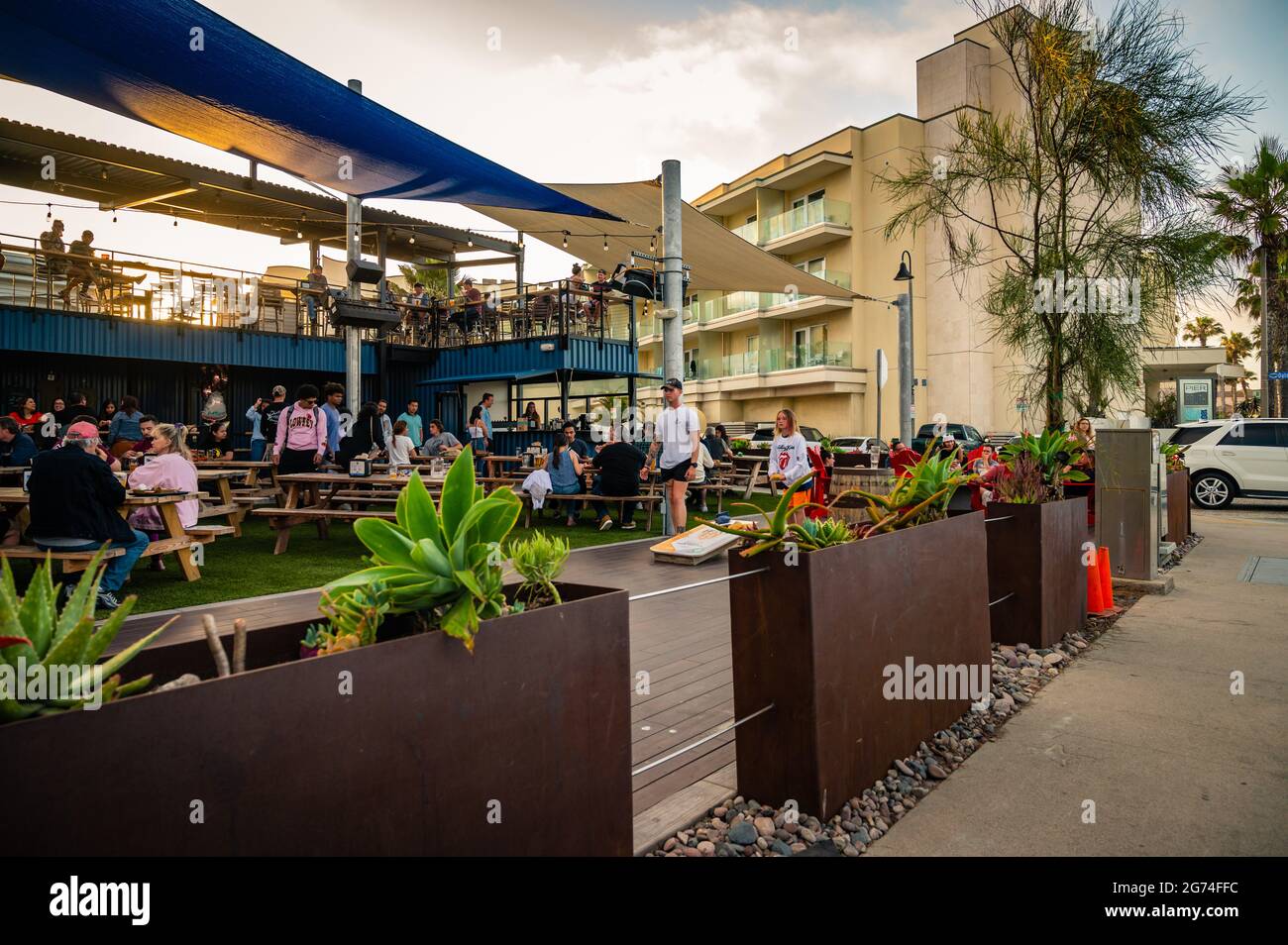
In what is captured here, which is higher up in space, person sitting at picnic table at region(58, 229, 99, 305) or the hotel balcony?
the hotel balcony

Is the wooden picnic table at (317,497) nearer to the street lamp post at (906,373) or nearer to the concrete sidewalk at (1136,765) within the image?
the concrete sidewalk at (1136,765)

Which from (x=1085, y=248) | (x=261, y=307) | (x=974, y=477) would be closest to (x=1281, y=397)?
(x=1085, y=248)

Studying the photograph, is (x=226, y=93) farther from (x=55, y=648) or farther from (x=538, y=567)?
(x=55, y=648)

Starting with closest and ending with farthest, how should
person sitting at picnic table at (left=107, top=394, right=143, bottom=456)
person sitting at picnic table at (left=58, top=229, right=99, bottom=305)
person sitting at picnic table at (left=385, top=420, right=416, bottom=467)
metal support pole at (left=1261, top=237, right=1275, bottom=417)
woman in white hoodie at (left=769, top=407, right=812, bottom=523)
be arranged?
1. woman in white hoodie at (left=769, top=407, right=812, bottom=523)
2. person sitting at picnic table at (left=107, top=394, right=143, bottom=456)
3. person sitting at picnic table at (left=385, top=420, right=416, bottom=467)
4. person sitting at picnic table at (left=58, top=229, right=99, bottom=305)
5. metal support pole at (left=1261, top=237, right=1275, bottom=417)

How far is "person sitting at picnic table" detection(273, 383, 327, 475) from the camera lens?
30.9 feet

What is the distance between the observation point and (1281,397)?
25875 millimetres

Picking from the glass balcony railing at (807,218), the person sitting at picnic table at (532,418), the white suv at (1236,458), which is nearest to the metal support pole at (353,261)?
the person sitting at picnic table at (532,418)

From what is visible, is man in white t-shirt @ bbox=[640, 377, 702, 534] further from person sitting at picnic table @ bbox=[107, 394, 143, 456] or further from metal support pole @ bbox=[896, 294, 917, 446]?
person sitting at picnic table @ bbox=[107, 394, 143, 456]

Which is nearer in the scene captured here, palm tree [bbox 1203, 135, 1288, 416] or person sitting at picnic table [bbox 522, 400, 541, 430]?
person sitting at picnic table [bbox 522, 400, 541, 430]

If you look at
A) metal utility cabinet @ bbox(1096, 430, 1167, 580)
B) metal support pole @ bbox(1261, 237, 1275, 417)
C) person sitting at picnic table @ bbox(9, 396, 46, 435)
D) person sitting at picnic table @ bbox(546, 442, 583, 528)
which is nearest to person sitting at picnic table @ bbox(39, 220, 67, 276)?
person sitting at picnic table @ bbox(9, 396, 46, 435)

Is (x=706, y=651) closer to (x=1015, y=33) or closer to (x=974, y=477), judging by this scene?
(x=974, y=477)

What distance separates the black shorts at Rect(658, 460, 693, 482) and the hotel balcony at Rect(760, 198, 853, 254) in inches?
978

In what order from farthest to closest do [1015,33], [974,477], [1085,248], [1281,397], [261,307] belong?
[1281,397] < [261,307] < [1085,248] < [1015,33] < [974,477]

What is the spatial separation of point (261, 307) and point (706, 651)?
15991 mm
